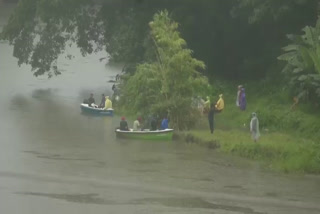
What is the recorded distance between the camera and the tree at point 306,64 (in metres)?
28.0

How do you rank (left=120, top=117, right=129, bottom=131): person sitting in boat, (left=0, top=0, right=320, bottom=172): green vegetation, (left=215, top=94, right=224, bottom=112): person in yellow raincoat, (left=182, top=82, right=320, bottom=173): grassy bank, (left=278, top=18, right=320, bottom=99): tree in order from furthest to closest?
1. (left=215, top=94, right=224, bottom=112): person in yellow raincoat
2. (left=120, top=117, right=129, bottom=131): person sitting in boat
3. (left=0, top=0, right=320, bottom=172): green vegetation
4. (left=278, top=18, right=320, bottom=99): tree
5. (left=182, top=82, right=320, bottom=173): grassy bank

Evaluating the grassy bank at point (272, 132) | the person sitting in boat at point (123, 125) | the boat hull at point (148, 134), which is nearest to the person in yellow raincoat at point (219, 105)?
the grassy bank at point (272, 132)

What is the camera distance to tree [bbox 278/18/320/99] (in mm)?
28031

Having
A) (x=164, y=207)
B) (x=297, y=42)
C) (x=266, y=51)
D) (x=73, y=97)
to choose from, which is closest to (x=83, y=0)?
(x=73, y=97)

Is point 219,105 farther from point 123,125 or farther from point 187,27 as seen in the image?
point 187,27

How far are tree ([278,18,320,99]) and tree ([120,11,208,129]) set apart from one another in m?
3.36

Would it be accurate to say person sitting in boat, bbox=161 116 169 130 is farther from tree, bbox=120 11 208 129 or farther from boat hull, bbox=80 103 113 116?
boat hull, bbox=80 103 113 116

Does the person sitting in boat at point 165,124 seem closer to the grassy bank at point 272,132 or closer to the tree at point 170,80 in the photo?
the tree at point 170,80

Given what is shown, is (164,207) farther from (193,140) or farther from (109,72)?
(109,72)

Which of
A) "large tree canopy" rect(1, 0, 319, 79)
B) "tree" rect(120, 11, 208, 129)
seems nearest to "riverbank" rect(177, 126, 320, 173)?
"tree" rect(120, 11, 208, 129)

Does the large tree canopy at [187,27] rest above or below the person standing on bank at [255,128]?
above

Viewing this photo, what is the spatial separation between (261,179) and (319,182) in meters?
1.60

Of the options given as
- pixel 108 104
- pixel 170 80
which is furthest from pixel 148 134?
pixel 108 104

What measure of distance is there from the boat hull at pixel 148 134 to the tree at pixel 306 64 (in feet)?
16.1
